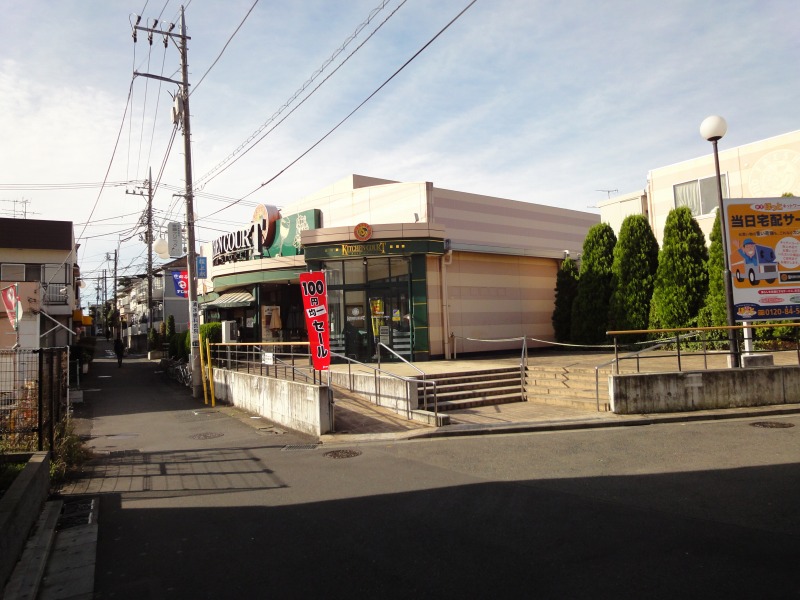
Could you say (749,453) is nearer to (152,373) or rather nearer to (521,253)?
(521,253)

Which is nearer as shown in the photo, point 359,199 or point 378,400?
point 378,400

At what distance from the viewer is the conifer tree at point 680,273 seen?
18047mm

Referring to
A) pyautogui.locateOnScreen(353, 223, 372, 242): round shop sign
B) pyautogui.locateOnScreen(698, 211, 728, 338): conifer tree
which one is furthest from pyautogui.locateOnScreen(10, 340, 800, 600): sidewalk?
pyautogui.locateOnScreen(353, 223, 372, 242): round shop sign

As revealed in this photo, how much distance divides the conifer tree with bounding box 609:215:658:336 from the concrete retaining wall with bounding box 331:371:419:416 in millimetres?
10697

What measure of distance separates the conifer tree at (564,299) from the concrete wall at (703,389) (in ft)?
32.5

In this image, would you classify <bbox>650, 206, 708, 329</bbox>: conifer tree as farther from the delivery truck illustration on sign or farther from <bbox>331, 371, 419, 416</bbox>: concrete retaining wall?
<bbox>331, 371, 419, 416</bbox>: concrete retaining wall

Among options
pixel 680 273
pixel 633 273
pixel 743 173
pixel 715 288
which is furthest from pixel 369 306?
pixel 743 173

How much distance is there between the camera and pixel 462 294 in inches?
767

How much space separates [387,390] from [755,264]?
9.13 meters

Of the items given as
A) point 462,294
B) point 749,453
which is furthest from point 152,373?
point 749,453

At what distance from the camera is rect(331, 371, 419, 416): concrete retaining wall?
38.8ft

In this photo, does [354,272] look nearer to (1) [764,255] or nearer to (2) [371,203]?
(2) [371,203]

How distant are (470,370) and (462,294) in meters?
5.23

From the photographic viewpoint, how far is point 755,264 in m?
13.0
